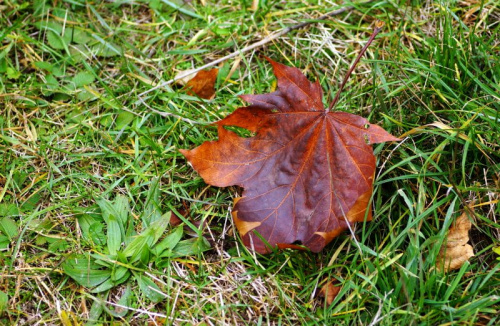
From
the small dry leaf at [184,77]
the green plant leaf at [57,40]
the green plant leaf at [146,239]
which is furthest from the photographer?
the green plant leaf at [57,40]

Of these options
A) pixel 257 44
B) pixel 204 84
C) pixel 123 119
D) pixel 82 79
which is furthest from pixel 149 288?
pixel 257 44

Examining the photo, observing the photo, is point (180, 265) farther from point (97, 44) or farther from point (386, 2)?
point (386, 2)

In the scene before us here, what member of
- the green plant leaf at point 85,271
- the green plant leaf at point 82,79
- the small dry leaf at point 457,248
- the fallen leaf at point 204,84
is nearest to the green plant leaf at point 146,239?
the green plant leaf at point 85,271

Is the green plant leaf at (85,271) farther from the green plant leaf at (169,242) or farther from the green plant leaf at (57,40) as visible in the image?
the green plant leaf at (57,40)

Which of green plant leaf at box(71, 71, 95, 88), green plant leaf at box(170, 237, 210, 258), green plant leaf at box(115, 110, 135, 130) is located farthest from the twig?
green plant leaf at box(170, 237, 210, 258)

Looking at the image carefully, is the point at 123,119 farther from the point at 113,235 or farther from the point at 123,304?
the point at 123,304
